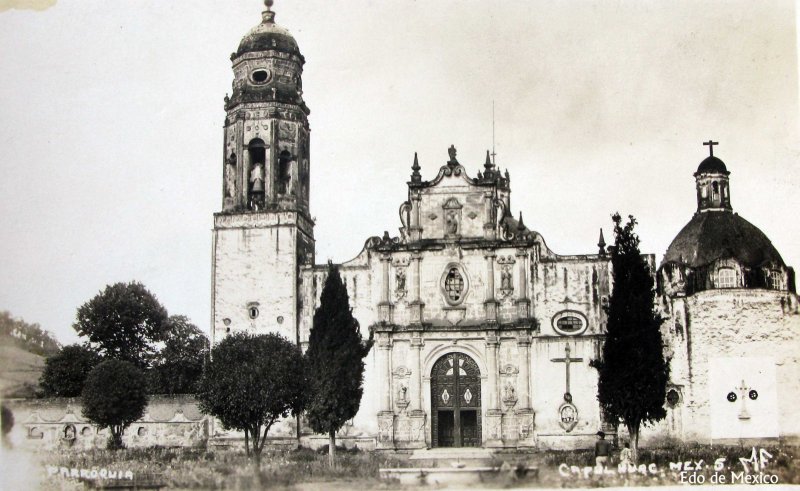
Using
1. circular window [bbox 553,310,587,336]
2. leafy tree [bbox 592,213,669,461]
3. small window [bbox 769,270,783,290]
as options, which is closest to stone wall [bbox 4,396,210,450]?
circular window [bbox 553,310,587,336]

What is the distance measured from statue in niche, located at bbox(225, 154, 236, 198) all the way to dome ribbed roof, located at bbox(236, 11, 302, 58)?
4145 mm

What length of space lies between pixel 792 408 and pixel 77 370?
99.9 ft

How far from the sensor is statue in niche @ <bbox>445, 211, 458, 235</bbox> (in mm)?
39344

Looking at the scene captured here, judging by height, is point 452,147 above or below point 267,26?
below

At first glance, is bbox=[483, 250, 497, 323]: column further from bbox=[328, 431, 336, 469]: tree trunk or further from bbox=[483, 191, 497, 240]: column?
bbox=[328, 431, 336, 469]: tree trunk

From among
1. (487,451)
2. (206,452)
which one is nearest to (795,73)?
(487,451)

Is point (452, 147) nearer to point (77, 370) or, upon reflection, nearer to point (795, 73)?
point (795, 73)

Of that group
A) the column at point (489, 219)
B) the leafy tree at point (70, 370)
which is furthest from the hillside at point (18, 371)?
the column at point (489, 219)

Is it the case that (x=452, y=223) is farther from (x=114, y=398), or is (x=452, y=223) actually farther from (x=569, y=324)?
(x=114, y=398)

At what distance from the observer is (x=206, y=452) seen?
1495 inches

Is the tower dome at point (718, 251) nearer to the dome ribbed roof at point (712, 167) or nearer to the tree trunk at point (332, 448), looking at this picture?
the dome ribbed roof at point (712, 167)

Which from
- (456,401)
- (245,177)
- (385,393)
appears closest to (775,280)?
(456,401)

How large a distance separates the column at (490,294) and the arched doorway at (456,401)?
175 cm

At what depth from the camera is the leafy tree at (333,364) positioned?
35.2 metres
